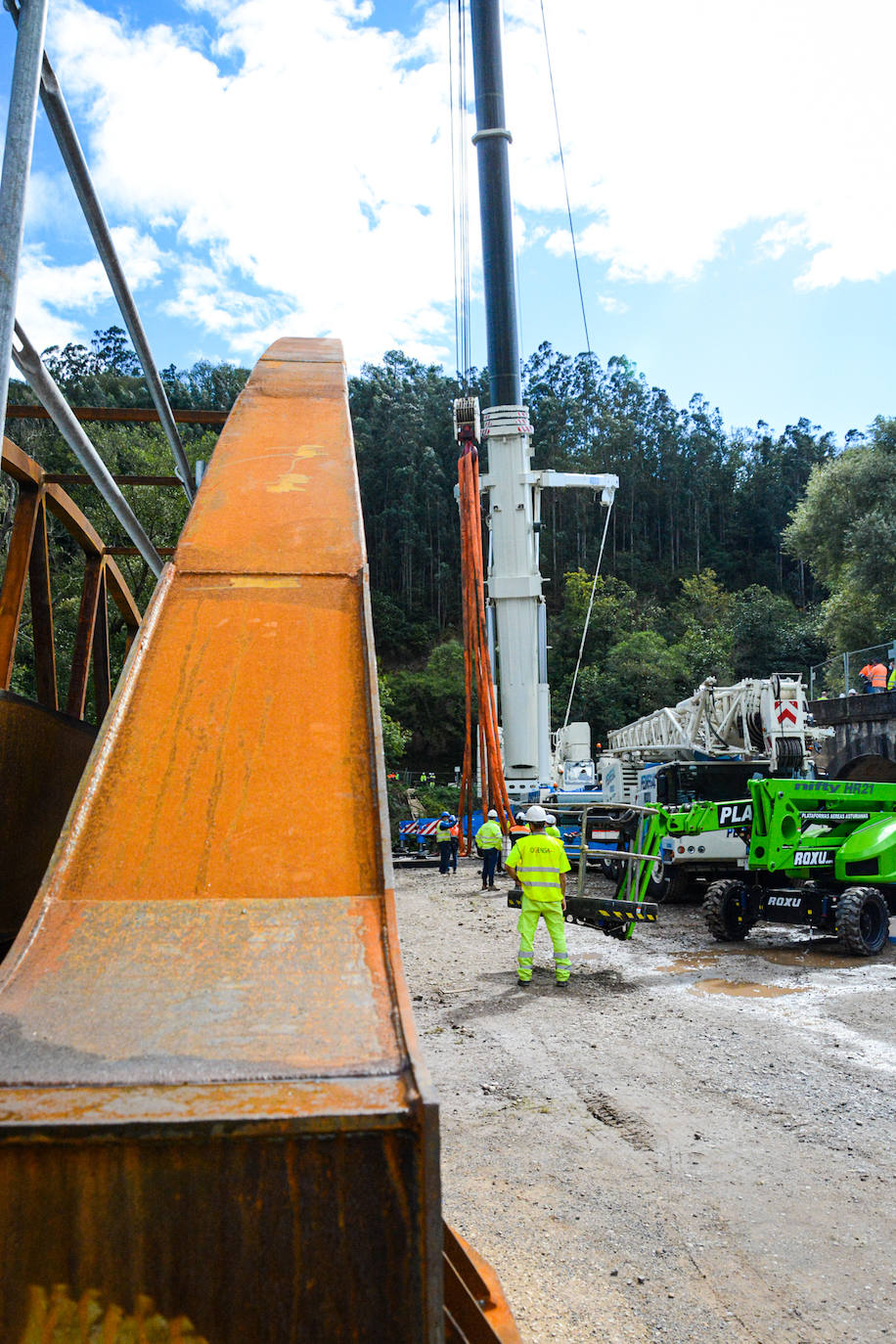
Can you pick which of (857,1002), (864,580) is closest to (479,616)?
(857,1002)

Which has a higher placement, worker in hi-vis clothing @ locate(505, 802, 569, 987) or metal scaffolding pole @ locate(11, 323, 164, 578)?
metal scaffolding pole @ locate(11, 323, 164, 578)

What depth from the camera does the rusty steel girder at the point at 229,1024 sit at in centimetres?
154

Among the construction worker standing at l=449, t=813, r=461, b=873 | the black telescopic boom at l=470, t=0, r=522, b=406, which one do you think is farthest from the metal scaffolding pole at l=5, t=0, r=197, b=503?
the construction worker standing at l=449, t=813, r=461, b=873

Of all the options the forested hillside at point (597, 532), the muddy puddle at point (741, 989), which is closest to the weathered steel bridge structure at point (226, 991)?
the muddy puddle at point (741, 989)

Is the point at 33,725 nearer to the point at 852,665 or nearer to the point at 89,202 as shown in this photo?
the point at 89,202

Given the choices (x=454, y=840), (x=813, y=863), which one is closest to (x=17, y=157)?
(x=813, y=863)

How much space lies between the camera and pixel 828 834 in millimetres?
10773

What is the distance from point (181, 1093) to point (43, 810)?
3.61 meters

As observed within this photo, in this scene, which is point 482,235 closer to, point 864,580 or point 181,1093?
point 181,1093

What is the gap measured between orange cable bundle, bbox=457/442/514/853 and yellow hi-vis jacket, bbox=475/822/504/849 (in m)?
0.28

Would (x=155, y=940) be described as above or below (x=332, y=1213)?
above

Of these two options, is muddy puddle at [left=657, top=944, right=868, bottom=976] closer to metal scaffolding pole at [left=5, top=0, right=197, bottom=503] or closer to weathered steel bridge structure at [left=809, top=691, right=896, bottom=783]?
metal scaffolding pole at [left=5, top=0, right=197, bottom=503]

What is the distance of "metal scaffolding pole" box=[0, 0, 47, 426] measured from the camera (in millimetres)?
2812

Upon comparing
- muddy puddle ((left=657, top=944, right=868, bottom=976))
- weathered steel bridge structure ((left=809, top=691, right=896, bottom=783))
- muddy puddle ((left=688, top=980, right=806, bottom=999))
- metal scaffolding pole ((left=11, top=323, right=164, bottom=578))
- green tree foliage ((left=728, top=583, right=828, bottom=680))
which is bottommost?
muddy puddle ((left=657, top=944, right=868, bottom=976))
